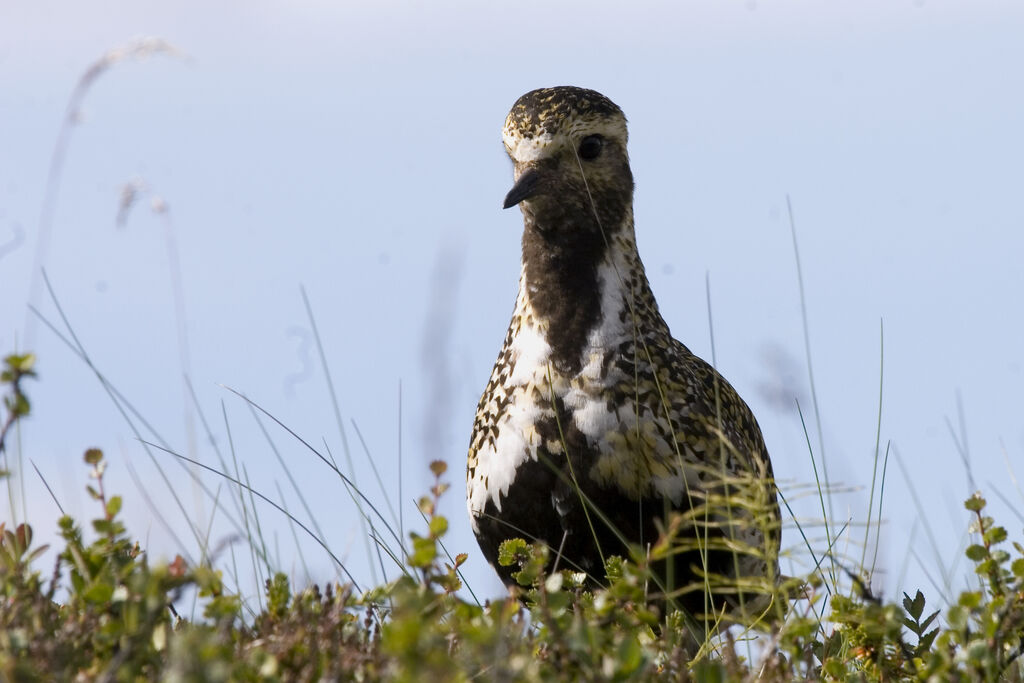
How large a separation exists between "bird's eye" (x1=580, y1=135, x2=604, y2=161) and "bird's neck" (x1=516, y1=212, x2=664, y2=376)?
1.10 ft

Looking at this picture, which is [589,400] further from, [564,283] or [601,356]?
[564,283]

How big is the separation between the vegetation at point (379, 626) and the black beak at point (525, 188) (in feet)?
6.84

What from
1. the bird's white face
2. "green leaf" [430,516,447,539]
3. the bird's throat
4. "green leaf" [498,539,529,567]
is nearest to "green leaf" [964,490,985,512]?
"green leaf" [498,539,529,567]

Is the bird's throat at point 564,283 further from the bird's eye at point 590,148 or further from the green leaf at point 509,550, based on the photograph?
the green leaf at point 509,550

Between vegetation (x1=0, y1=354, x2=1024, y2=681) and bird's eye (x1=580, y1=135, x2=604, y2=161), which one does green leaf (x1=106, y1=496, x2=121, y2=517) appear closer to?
vegetation (x1=0, y1=354, x2=1024, y2=681)

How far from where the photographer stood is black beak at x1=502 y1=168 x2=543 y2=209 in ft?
18.4

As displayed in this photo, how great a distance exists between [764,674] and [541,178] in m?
2.77

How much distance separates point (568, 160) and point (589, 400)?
1.15 metres

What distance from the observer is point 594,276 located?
5.75m

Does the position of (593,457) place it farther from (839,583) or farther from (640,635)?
(640,635)

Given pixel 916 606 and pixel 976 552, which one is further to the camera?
pixel 916 606

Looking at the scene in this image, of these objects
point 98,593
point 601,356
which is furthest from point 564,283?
point 98,593

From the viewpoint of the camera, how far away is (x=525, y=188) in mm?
5684

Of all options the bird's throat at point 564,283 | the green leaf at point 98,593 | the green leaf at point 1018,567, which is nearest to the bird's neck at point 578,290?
the bird's throat at point 564,283
